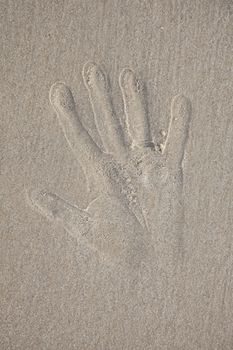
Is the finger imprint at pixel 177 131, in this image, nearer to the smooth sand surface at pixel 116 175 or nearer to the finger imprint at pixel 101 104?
the smooth sand surface at pixel 116 175

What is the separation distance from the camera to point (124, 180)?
1.43m

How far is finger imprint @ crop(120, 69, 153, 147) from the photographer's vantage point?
1.42m

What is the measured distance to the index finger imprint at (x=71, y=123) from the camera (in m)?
1.40

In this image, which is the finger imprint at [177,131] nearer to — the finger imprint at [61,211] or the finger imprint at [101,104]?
the finger imprint at [101,104]

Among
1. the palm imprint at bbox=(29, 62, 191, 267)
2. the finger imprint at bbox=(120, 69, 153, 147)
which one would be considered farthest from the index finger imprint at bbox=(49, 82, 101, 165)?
the finger imprint at bbox=(120, 69, 153, 147)

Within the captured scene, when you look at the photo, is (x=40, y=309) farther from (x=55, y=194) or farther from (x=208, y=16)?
(x=208, y=16)

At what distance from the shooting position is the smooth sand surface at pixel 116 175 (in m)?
1.39

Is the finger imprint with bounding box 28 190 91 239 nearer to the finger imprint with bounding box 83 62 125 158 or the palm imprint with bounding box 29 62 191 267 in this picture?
the palm imprint with bounding box 29 62 191 267

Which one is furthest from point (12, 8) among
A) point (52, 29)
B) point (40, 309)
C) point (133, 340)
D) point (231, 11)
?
point (133, 340)

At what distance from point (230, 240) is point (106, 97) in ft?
1.90

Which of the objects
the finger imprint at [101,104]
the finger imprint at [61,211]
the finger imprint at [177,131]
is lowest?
the finger imprint at [61,211]

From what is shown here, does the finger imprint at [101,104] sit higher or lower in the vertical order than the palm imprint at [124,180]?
higher

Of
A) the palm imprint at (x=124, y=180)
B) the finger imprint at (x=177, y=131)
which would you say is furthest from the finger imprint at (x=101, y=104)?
the finger imprint at (x=177, y=131)

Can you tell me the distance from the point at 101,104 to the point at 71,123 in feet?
0.35
